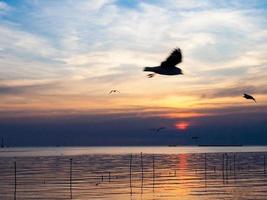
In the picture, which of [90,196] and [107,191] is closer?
[90,196]

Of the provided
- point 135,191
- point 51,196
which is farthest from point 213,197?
point 51,196

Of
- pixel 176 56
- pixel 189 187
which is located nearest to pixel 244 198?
pixel 189 187

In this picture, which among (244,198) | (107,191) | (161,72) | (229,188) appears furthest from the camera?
(229,188)

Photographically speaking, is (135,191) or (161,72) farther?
(135,191)

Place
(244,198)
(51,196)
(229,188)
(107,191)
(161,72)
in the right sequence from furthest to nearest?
(229,188), (107,191), (51,196), (244,198), (161,72)

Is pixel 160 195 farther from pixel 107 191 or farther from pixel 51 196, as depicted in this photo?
pixel 51 196

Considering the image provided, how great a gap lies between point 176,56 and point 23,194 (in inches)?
1393

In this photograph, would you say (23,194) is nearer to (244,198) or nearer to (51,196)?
(51,196)

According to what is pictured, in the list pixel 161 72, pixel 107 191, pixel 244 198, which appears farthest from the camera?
pixel 107 191

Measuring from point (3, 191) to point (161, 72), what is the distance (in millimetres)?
38942

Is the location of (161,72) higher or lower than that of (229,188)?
higher

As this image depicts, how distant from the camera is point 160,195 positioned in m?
46.5

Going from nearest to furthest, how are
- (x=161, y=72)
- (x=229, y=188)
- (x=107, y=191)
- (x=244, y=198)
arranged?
(x=161, y=72) → (x=244, y=198) → (x=107, y=191) → (x=229, y=188)

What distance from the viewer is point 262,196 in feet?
146
